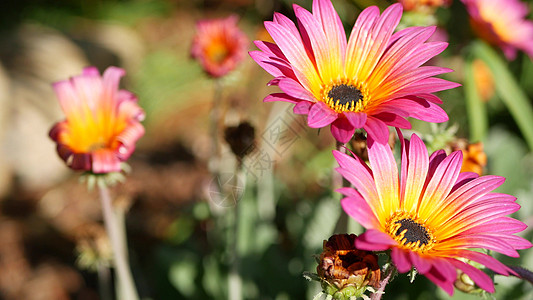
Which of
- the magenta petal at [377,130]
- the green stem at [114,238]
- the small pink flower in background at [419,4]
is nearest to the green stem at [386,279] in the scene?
the magenta petal at [377,130]

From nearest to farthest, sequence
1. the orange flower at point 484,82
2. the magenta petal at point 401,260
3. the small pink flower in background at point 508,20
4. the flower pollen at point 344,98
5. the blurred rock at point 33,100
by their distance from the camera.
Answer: the magenta petal at point 401,260 → the flower pollen at point 344,98 → the small pink flower in background at point 508,20 → the blurred rock at point 33,100 → the orange flower at point 484,82

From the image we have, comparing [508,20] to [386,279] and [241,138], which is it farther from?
[386,279]

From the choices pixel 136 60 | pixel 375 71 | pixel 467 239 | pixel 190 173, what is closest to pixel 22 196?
pixel 190 173

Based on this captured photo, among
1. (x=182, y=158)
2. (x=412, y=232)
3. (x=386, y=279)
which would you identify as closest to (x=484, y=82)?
(x=182, y=158)

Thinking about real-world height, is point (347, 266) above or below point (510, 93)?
below

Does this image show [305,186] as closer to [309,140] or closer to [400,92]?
[309,140]

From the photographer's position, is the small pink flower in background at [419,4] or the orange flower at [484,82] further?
the orange flower at [484,82]

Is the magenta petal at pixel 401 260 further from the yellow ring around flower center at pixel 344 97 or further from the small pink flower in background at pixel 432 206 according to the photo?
the yellow ring around flower center at pixel 344 97
